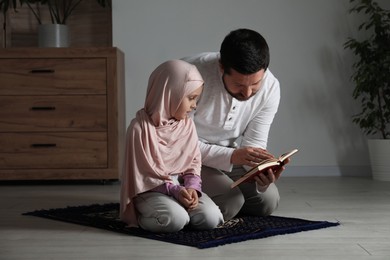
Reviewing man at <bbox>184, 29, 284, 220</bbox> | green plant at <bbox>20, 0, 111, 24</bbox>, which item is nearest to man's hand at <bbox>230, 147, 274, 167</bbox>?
man at <bbox>184, 29, 284, 220</bbox>

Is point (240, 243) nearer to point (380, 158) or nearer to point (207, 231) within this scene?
point (207, 231)

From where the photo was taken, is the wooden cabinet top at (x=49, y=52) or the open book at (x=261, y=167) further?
the wooden cabinet top at (x=49, y=52)

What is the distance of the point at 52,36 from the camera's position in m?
4.34

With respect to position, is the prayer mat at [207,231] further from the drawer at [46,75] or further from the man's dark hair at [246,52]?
the drawer at [46,75]

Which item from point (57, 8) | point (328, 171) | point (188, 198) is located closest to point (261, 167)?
point (188, 198)

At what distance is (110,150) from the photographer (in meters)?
4.20

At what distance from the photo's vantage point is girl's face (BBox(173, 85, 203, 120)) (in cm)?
240

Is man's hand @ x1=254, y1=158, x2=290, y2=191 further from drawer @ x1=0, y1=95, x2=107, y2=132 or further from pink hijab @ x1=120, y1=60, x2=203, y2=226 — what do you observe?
drawer @ x1=0, y1=95, x2=107, y2=132

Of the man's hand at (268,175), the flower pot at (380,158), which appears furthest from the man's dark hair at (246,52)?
the flower pot at (380,158)

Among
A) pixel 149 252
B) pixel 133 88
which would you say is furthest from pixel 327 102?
pixel 149 252

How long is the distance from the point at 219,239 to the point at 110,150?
82.6 inches

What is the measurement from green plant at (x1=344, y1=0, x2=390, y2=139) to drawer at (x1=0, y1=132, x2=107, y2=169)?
1659 millimetres

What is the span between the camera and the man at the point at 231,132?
2.51m

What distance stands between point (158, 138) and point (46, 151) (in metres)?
1.88
